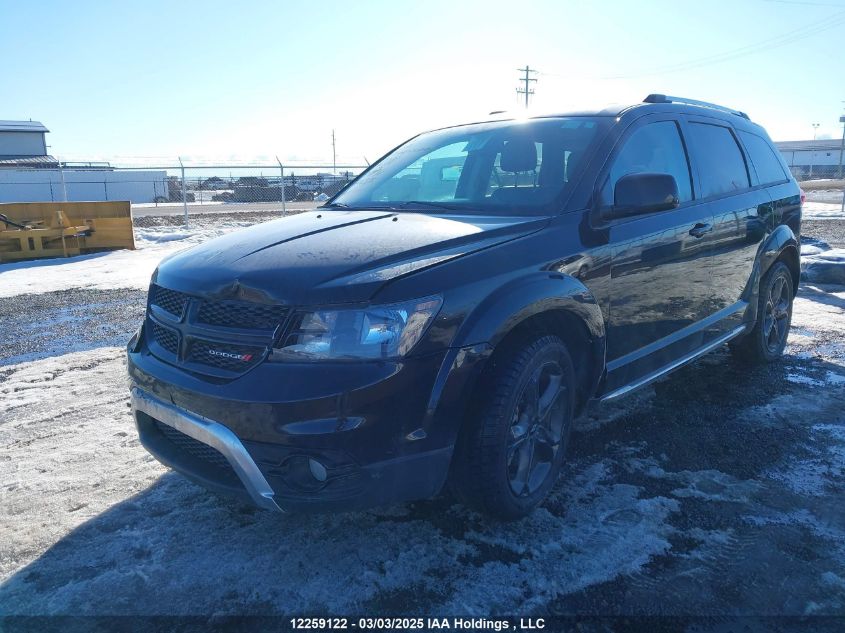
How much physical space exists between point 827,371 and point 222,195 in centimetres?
3876

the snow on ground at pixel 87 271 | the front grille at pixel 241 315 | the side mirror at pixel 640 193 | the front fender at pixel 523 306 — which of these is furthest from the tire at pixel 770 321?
the snow on ground at pixel 87 271

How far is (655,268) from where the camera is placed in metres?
3.43

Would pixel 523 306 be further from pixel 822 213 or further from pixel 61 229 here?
pixel 822 213

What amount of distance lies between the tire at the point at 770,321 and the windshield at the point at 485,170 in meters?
2.33

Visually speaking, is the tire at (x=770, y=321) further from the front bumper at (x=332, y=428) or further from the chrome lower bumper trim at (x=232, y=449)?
the chrome lower bumper trim at (x=232, y=449)

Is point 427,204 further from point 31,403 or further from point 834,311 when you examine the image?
point 834,311

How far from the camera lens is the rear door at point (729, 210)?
13.2 ft

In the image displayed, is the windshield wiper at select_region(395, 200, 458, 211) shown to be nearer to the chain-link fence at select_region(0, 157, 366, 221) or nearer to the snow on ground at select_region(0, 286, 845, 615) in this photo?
→ the snow on ground at select_region(0, 286, 845, 615)

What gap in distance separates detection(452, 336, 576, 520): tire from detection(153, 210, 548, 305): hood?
530 millimetres

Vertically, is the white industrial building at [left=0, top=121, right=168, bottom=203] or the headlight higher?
the white industrial building at [left=0, top=121, right=168, bottom=203]

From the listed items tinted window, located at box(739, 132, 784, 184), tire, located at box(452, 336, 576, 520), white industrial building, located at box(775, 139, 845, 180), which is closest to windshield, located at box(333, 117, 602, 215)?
tire, located at box(452, 336, 576, 520)

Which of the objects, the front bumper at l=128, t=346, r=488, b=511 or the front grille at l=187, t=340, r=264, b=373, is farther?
the front grille at l=187, t=340, r=264, b=373

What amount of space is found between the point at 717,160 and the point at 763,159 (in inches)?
38.6

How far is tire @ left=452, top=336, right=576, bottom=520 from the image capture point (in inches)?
100.0
